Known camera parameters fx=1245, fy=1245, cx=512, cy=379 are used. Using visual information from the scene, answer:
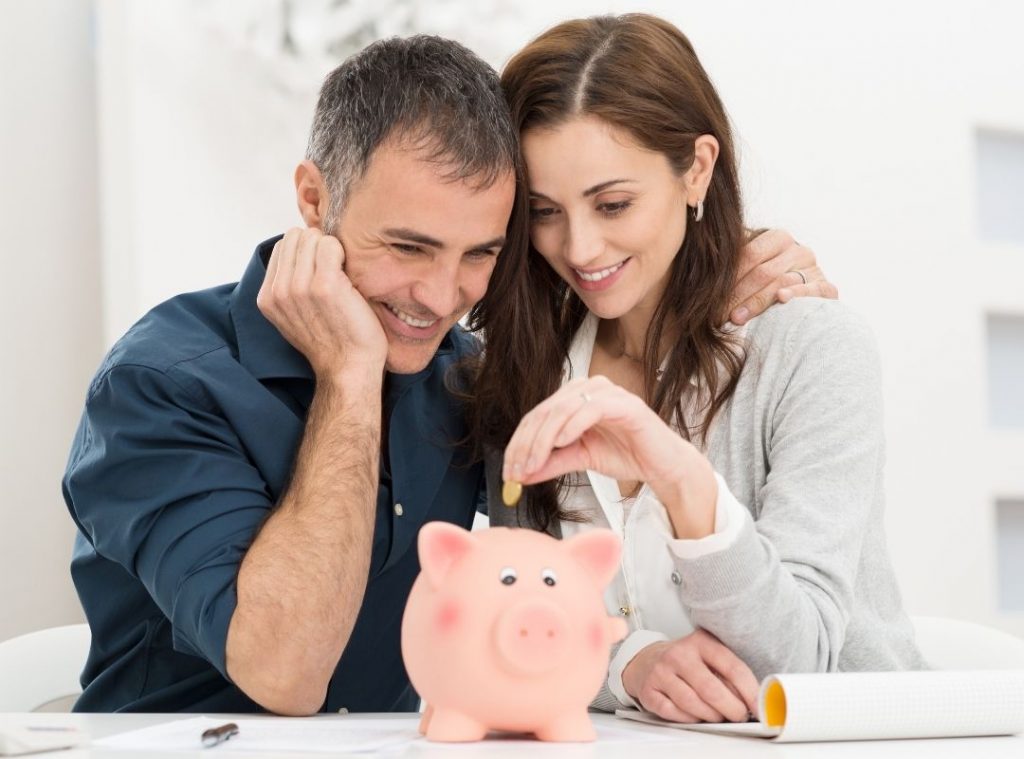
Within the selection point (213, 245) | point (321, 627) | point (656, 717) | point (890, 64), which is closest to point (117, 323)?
point (213, 245)

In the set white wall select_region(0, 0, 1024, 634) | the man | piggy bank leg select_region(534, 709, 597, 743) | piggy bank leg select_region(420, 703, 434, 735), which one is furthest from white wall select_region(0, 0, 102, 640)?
piggy bank leg select_region(534, 709, 597, 743)

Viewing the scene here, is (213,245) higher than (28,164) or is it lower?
lower

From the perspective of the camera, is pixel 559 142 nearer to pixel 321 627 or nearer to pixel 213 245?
pixel 321 627

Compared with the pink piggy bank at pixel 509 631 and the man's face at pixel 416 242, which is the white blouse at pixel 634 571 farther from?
the pink piggy bank at pixel 509 631

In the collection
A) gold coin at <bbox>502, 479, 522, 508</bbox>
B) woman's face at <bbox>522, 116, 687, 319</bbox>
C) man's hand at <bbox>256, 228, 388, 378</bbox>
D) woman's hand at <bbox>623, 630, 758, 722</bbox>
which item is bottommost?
woman's hand at <bbox>623, 630, 758, 722</bbox>

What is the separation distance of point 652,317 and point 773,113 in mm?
1405

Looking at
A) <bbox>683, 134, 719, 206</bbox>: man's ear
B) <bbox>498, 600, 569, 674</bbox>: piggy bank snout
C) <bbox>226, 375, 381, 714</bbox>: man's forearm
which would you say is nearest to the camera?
<bbox>498, 600, 569, 674</bbox>: piggy bank snout

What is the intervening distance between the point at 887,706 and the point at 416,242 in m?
0.86

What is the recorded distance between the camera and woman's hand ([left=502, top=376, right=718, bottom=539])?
47.7 inches

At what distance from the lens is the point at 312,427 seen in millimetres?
1664

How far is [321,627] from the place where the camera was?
148 cm

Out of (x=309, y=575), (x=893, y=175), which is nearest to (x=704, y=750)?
(x=309, y=575)

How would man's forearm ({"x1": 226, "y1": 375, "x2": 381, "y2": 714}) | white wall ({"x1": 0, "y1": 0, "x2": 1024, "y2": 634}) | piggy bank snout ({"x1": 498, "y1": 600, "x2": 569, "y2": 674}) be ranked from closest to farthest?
piggy bank snout ({"x1": 498, "y1": 600, "x2": 569, "y2": 674}) → man's forearm ({"x1": 226, "y1": 375, "x2": 381, "y2": 714}) → white wall ({"x1": 0, "y1": 0, "x2": 1024, "y2": 634})

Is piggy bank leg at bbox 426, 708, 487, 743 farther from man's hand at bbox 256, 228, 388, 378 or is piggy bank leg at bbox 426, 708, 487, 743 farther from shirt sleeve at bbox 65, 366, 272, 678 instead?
man's hand at bbox 256, 228, 388, 378
